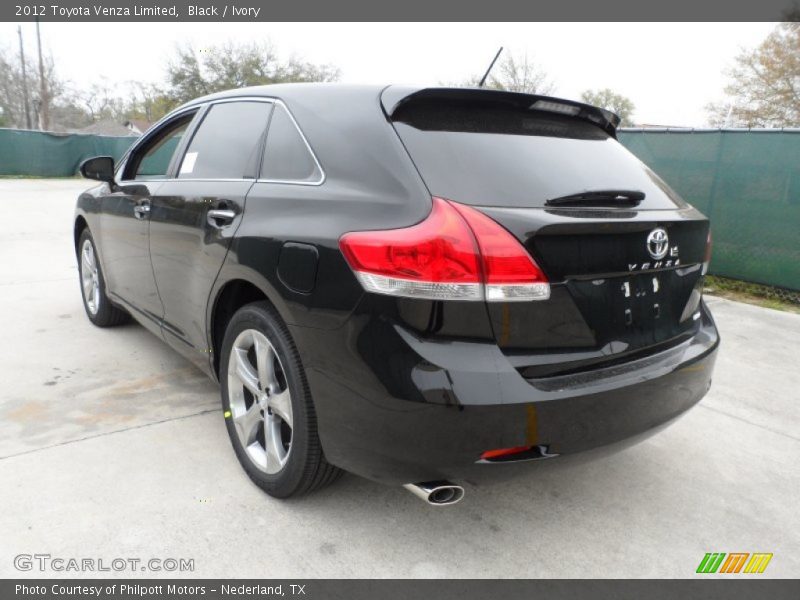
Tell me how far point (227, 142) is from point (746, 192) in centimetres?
599

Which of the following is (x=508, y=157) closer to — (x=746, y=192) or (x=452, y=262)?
(x=452, y=262)

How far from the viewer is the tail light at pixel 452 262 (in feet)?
5.69

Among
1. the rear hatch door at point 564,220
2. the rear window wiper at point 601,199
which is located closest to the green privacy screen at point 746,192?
the rear hatch door at point 564,220

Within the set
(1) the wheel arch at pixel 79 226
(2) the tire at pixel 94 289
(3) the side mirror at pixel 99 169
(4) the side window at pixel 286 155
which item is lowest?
(2) the tire at pixel 94 289

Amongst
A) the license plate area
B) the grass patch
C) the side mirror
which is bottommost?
the grass patch

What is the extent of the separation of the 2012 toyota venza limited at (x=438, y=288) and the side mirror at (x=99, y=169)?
165cm


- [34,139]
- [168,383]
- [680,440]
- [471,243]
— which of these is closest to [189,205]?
[168,383]

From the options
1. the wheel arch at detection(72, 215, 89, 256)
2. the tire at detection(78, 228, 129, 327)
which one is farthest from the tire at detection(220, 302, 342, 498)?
the wheel arch at detection(72, 215, 89, 256)

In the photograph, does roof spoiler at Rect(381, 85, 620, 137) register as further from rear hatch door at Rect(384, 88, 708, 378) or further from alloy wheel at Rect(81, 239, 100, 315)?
alloy wheel at Rect(81, 239, 100, 315)

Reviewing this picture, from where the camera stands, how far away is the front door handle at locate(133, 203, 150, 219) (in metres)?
3.33

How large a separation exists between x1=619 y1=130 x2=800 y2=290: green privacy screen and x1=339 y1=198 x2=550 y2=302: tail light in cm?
590

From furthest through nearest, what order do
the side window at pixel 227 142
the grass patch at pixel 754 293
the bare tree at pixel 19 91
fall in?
the bare tree at pixel 19 91, the grass patch at pixel 754 293, the side window at pixel 227 142

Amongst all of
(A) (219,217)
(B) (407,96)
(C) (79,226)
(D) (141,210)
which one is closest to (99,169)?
(D) (141,210)

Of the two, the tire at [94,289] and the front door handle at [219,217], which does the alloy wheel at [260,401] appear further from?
the tire at [94,289]
